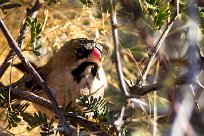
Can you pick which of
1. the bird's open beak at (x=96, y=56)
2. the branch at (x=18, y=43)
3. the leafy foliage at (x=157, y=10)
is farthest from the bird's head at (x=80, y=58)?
the leafy foliage at (x=157, y=10)

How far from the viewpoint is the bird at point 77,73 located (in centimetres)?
288

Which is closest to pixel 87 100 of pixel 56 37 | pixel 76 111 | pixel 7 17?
pixel 76 111

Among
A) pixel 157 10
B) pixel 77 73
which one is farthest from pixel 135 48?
pixel 77 73

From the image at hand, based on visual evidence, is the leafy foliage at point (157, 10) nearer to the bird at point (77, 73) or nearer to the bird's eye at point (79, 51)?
the bird at point (77, 73)

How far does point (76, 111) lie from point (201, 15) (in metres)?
0.62

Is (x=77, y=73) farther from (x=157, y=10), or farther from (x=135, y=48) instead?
(x=157, y=10)

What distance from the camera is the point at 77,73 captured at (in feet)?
9.84

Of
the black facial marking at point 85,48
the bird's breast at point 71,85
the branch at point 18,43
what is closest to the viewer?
the branch at point 18,43

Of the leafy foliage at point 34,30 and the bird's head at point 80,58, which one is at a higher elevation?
the leafy foliage at point 34,30

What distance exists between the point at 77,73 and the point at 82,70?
0.10 ft

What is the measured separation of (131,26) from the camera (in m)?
3.54

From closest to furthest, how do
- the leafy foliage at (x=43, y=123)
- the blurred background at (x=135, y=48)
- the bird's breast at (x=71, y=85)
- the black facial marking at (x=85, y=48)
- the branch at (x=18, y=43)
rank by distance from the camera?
1. the leafy foliage at (x=43, y=123)
2. the blurred background at (x=135, y=48)
3. the branch at (x=18, y=43)
4. the bird's breast at (x=71, y=85)
5. the black facial marking at (x=85, y=48)

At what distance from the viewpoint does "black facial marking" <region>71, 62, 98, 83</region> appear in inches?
117

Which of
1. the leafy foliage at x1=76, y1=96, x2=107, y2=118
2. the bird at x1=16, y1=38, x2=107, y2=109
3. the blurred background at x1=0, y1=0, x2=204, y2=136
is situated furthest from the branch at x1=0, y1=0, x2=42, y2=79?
the leafy foliage at x1=76, y1=96, x2=107, y2=118
